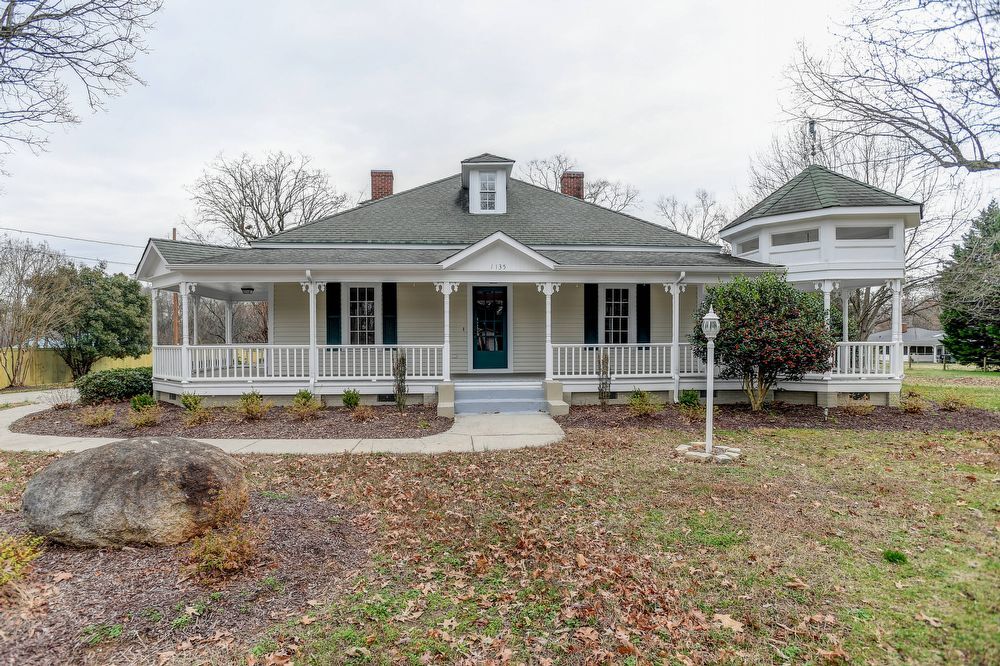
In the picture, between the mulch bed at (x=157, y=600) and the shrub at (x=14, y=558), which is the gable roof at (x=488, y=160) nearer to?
the mulch bed at (x=157, y=600)

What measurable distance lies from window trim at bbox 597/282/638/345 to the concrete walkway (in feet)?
14.9

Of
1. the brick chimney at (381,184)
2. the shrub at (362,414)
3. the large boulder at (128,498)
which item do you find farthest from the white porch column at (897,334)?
the brick chimney at (381,184)

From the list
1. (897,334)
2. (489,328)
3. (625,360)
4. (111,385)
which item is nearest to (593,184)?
(489,328)

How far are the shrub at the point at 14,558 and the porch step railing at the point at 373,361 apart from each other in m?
7.88

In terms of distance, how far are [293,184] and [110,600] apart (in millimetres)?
30549

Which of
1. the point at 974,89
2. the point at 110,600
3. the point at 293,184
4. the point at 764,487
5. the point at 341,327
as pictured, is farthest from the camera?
the point at 293,184

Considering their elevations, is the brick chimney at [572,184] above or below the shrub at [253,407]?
above

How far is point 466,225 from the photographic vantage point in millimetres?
14633

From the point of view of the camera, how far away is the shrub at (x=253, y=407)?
1023 centimetres

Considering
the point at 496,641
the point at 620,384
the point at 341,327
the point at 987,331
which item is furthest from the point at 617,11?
the point at 987,331

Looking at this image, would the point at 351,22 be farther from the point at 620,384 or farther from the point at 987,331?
the point at 987,331

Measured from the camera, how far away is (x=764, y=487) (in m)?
6.02

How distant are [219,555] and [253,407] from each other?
281 inches

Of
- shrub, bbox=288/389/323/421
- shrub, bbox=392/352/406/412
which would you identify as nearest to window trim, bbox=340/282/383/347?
shrub, bbox=392/352/406/412
